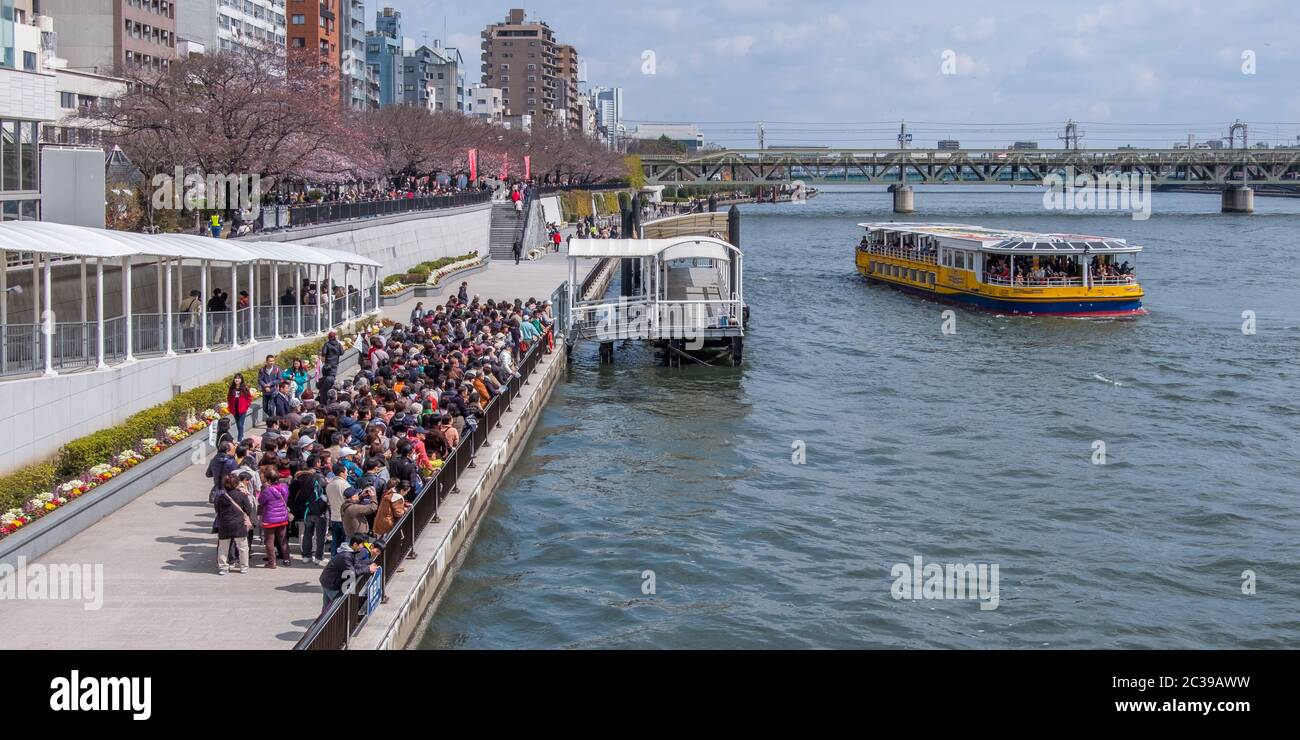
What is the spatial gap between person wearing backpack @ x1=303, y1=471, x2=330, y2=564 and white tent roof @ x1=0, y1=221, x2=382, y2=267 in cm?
599

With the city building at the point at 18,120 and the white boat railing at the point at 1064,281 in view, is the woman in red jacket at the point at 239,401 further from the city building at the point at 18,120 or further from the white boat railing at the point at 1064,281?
the white boat railing at the point at 1064,281

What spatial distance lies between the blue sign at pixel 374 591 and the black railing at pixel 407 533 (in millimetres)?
68

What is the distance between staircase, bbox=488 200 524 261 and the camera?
72438mm

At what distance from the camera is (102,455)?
782 inches

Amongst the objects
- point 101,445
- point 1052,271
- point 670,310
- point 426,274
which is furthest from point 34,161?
point 1052,271

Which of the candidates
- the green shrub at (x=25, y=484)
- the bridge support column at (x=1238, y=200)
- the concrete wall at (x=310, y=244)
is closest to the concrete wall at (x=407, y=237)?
the concrete wall at (x=310, y=244)

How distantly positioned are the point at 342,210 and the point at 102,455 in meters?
28.4

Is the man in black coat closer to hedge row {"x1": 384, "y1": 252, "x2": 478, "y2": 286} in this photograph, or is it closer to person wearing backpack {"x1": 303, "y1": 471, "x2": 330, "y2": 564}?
person wearing backpack {"x1": 303, "y1": 471, "x2": 330, "y2": 564}

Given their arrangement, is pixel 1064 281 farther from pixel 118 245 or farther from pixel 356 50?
pixel 356 50

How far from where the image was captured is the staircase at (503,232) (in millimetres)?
72438

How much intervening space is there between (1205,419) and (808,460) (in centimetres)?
1153

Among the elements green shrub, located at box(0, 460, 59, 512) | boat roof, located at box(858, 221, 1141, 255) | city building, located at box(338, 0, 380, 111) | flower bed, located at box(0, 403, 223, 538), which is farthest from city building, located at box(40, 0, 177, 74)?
green shrub, located at box(0, 460, 59, 512)

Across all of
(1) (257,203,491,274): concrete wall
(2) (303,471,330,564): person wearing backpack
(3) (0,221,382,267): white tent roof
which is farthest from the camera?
(1) (257,203,491,274): concrete wall
